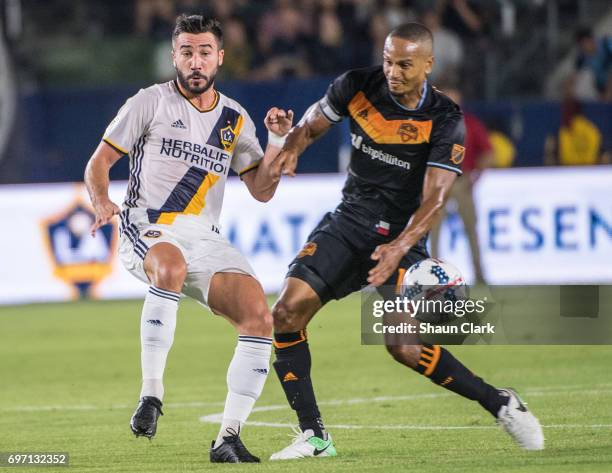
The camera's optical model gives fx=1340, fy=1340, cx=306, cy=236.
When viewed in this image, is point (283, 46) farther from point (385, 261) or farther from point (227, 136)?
point (385, 261)

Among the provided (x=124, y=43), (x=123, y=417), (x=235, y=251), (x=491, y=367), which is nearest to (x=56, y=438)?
(x=123, y=417)

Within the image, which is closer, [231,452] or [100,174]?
[231,452]

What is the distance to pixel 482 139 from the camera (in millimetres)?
15375

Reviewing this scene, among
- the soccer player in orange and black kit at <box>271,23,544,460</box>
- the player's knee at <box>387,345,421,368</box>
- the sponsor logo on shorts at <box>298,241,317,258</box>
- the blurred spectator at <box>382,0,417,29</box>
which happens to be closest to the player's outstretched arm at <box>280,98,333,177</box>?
the soccer player in orange and black kit at <box>271,23,544,460</box>

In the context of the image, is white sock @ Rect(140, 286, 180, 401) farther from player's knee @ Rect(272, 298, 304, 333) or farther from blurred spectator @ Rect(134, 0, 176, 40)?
blurred spectator @ Rect(134, 0, 176, 40)

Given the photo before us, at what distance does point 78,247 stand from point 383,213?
342 inches

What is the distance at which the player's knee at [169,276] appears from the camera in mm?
6781

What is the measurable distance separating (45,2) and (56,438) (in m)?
13.9

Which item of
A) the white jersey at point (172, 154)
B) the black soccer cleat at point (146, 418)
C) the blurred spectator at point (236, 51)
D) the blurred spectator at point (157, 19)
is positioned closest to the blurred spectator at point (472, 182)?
the blurred spectator at point (236, 51)

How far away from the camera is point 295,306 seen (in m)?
7.08

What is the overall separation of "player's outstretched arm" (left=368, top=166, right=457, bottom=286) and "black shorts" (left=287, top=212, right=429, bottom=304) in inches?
14.1

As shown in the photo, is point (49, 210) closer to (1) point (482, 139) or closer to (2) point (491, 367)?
(1) point (482, 139)

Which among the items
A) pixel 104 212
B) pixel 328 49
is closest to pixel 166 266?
pixel 104 212

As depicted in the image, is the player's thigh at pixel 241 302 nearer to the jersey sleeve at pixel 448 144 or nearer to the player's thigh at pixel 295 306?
the player's thigh at pixel 295 306
